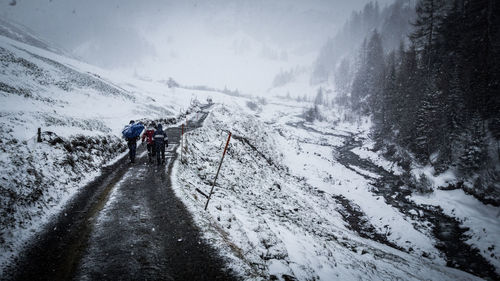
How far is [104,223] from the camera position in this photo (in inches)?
232

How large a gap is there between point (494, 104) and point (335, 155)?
19906mm

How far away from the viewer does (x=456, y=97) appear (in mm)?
25750

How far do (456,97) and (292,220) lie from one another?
30.0 metres

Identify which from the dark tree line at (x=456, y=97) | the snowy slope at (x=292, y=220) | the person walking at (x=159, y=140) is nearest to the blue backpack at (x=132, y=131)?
the person walking at (x=159, y=140)

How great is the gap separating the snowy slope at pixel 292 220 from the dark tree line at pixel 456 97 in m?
10.7

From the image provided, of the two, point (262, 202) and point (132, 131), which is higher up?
point (132, 131)

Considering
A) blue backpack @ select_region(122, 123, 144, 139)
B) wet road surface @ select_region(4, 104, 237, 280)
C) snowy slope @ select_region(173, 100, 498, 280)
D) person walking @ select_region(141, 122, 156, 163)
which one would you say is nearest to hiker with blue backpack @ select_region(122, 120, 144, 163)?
blue backpack @ select_region(122, 123, 144, 139)

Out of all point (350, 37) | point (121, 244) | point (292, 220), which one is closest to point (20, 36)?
point (121, 244)

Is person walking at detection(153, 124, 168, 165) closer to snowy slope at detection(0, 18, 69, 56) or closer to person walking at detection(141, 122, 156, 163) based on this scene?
person walking at detection(141, 122, 156, 163)

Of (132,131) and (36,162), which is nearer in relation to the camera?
(36,162)

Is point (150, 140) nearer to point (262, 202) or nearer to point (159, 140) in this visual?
point (159, 140)

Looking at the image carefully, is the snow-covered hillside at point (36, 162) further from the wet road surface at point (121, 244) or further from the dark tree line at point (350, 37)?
the dark tree line at point (350, 37)

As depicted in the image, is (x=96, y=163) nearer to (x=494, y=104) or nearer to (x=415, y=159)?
(x=415, y=159)

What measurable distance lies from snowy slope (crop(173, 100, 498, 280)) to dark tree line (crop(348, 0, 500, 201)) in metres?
10.7
